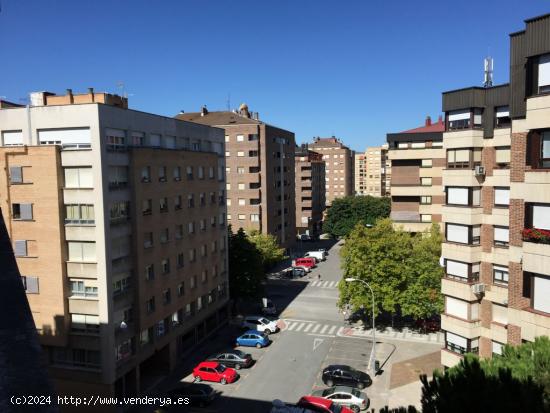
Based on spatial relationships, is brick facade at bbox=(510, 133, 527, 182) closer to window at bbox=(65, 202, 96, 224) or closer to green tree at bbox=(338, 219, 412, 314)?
window at bbox=(65, 202, 96, 224)

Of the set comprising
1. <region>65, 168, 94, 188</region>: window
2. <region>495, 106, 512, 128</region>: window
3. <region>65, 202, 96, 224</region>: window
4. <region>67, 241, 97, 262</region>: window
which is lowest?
<region>67, 241, 97, 262</region>: window

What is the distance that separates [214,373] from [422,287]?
19.1 meters

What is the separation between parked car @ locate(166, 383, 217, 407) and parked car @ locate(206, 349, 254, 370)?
458 cm

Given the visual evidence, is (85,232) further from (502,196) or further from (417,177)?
(417,177)

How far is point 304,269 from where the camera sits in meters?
70.1

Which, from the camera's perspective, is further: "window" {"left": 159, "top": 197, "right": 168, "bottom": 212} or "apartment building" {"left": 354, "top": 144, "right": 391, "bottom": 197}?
"apartment building" {"left": 354, "top": 144, "right": 391, "bottom": 197}

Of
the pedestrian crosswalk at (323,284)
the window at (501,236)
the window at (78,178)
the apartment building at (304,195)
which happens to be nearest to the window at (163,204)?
the window at (78,178)

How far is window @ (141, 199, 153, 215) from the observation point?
110 feet

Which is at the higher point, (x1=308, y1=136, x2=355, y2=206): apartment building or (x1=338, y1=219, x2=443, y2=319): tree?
(x1=308, y1=136, x2=355, y2=206): apartment building

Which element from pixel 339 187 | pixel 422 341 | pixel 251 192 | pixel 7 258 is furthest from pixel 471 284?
pixel 339 187

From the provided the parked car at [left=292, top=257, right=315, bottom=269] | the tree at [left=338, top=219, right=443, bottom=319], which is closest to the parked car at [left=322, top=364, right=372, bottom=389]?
the tree at [left=338, top=219, right=443, bottom=319]

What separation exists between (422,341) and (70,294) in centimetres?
2868

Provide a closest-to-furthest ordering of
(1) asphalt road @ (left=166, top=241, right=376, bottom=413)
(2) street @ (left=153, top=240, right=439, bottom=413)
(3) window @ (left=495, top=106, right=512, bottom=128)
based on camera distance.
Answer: (3) window @ (left=495, top=106, right=512, bottom=128) → (2) street @ (left=153, top=240, right=439, bottom=413) → (1) asphalt road @ (left=166, top=241, right=376, bottom=413)

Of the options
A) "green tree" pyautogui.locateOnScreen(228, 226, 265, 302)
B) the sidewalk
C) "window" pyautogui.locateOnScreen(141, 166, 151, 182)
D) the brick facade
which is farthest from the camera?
"green tree" pyautogui.locateOnScreen(228, 226, 265, 302)
